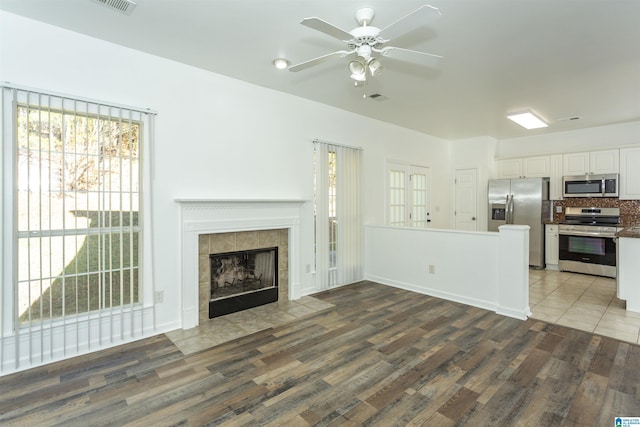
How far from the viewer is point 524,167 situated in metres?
6.59

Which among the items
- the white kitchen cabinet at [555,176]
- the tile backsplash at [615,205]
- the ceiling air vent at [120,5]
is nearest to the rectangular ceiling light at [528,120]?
the white kitchen cabinet at [555,176]

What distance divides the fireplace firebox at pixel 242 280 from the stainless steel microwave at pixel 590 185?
575cm

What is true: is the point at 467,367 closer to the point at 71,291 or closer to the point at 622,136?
the point at 71,291

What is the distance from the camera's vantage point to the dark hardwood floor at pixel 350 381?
1998 millimetres

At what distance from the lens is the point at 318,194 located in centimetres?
455

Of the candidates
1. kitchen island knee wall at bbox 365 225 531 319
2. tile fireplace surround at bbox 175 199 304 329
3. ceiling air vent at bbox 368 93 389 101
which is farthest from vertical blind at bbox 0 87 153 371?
kitchen island knee wall at bbox 365 225 531 319

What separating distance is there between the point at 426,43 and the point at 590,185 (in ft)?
16.6

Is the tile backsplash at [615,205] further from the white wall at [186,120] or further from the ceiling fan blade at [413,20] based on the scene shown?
the ceiling fan blade at [413,20]

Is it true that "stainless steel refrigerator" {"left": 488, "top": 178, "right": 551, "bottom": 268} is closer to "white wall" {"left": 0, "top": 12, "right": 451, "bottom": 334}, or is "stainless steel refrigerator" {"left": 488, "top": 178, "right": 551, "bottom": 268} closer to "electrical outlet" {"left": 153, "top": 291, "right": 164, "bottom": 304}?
"white wall" {"left": 0, "top": 12, "right": 451, "bottom": 334}

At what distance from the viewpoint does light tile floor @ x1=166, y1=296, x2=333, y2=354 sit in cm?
302

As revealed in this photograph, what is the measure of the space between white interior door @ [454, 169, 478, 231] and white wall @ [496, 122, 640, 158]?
846 mm

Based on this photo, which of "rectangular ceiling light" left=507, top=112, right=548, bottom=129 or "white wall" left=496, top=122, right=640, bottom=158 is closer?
"rectangular ceiling light" left=507, top=112, right=548, bottom=129

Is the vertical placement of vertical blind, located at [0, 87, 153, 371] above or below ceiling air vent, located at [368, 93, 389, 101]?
below

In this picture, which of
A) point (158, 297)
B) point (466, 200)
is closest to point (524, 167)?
point (466, 200)
